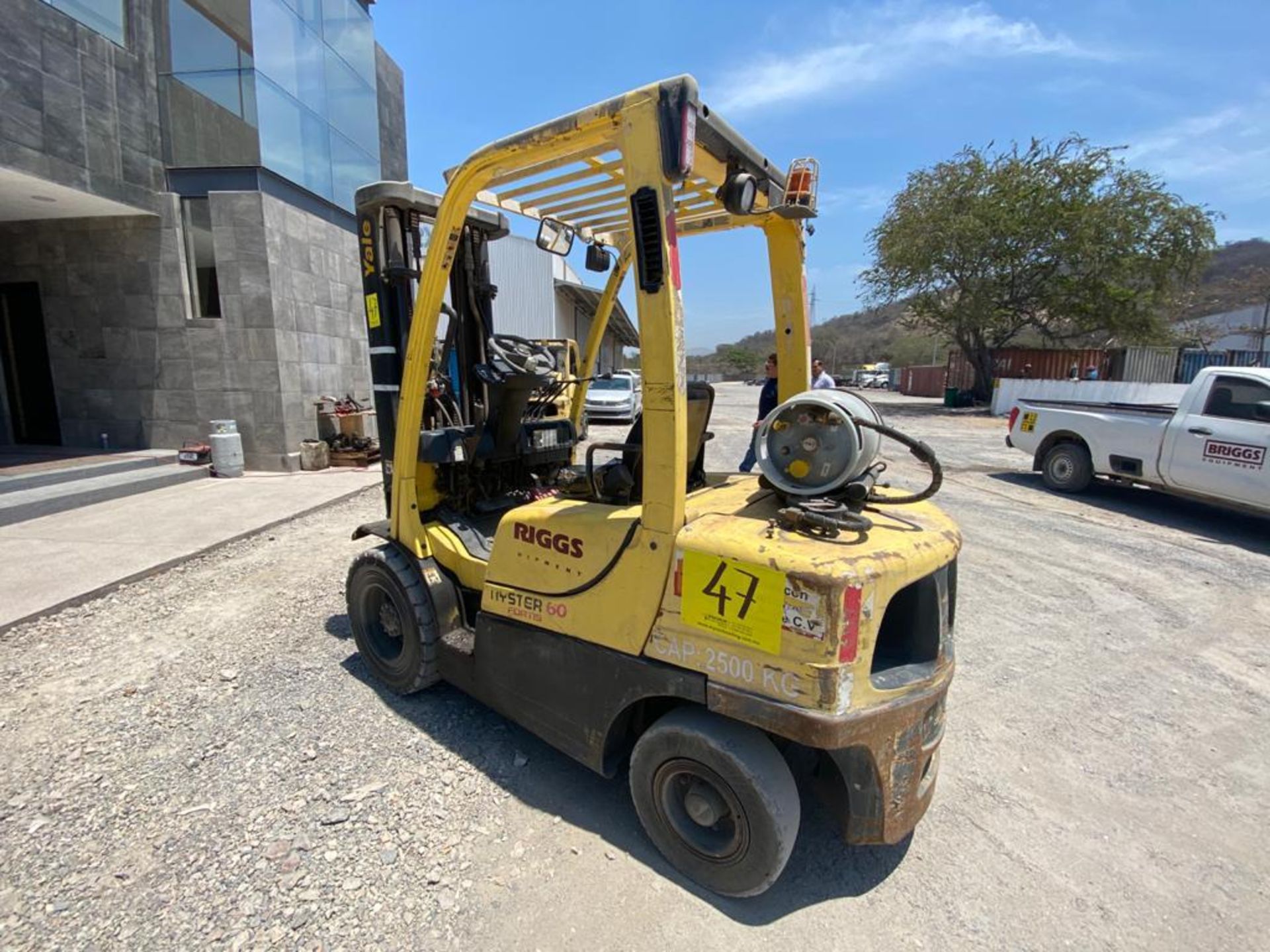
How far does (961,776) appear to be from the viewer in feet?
9.53

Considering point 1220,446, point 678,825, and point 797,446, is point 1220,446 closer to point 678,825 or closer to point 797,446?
point 797,446

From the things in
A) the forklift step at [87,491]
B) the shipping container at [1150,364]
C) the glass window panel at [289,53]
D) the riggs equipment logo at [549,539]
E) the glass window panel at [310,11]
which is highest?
the glass window panel at [310,11]

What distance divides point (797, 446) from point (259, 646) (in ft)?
12.4

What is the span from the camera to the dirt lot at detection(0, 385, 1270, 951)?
2.11m

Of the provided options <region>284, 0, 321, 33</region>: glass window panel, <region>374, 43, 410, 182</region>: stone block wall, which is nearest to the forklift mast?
<region>284, 0, 321, 33</region>: glass window panel

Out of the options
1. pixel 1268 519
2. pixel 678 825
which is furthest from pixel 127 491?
pixel 1268 519

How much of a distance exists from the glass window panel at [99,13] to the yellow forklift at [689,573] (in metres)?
8.48

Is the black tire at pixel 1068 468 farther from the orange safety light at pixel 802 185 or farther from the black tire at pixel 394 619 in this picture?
the black tire at pixel 394 619

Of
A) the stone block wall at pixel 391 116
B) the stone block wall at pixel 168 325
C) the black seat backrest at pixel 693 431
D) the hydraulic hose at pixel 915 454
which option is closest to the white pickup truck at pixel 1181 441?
the hydraulic hose at pixel 915 454

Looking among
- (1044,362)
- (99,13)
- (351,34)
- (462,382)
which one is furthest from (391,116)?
(1044,362)

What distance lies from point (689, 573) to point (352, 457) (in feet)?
32.9

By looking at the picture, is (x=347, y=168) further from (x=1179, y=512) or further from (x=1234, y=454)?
(x=1179, y=512)

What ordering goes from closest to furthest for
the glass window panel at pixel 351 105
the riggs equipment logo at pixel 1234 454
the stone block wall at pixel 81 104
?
the riggs equipment logo at pixel 1234 454, the stone block wall at pixel 81 104, the glass window panel at pixel 351 105

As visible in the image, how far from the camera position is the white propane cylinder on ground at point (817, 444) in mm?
2334
